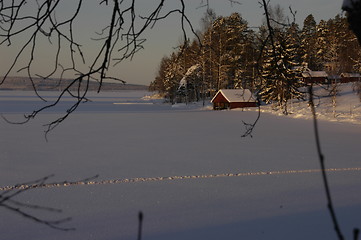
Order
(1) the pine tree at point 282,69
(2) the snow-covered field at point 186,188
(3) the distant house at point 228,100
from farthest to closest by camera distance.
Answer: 1. (3) the distant house at point 228,100
2. (2) the snow-covered field at point 186,188
3. (1) the pine tree at point 282,69

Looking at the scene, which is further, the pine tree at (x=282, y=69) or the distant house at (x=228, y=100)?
the distant house at (x=228, y=100)

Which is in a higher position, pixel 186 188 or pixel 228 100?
pixel 228 100

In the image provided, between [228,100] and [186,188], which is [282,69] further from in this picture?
[228,100]

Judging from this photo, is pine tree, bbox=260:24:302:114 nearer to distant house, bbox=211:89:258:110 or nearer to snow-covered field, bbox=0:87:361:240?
snow-covered field, bbox=0:87:361:240

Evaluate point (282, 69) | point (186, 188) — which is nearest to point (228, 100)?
point (186, 188)

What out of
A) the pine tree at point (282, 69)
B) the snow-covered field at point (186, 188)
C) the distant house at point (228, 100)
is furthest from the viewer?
the distant house at point (228, 100)

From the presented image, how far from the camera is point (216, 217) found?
573cm

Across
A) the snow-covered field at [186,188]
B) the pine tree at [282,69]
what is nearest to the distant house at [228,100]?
the snow-covered field at [186,188]

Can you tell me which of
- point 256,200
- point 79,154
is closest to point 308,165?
point 256,200

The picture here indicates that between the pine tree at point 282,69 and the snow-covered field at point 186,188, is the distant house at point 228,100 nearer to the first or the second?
the snow-covered field at point 186,188

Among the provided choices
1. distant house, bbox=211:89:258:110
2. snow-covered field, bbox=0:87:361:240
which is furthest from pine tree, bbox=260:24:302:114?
distant house, bbox=211:89:258:110

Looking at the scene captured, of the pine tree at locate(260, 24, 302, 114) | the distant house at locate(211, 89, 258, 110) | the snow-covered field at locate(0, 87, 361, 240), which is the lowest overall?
the snow-covered field at locate(0, 87, 361, 240)

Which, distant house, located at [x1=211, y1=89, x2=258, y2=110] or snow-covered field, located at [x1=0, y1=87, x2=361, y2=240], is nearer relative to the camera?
snow-covered field, located at [x1=0, y1=87, x2=361, y2=240]

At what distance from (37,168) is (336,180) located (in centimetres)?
746
